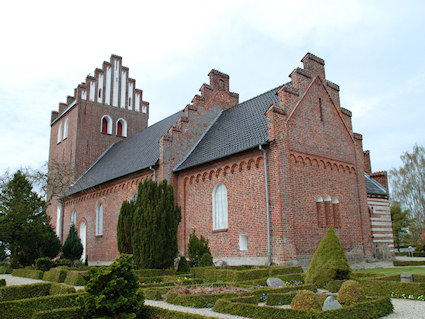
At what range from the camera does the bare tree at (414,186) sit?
4350 cm

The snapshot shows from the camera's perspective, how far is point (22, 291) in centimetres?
1082

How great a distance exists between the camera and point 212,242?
18.2 m

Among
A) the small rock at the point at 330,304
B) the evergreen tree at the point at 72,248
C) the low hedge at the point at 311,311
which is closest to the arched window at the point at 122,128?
the evergreen tree at the point at 72,248

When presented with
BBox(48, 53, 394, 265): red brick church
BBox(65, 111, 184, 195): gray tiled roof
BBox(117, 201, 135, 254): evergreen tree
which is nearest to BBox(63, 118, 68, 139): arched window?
BBox(65, 111, 184, 195): gray tiled roof

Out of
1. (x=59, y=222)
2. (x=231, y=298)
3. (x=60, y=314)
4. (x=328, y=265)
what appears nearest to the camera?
(x=60, y=314)

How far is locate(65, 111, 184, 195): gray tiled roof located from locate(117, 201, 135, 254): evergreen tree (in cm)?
399

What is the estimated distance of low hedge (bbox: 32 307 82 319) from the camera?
8.02 meters

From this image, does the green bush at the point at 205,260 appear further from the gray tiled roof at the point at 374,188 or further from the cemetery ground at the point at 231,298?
the gray tiled roof at the point at 374,188

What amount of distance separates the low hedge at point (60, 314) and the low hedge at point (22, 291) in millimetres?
2755

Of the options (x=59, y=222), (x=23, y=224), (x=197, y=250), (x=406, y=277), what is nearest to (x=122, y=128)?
(x=59, y=222)

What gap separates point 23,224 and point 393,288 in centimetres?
1919

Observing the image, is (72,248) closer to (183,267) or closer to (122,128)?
(183,267)

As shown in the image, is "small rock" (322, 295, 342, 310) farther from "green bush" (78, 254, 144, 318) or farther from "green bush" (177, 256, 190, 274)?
"green bush" (177, 256, 190, 274)

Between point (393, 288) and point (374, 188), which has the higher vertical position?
point (374, 188)
